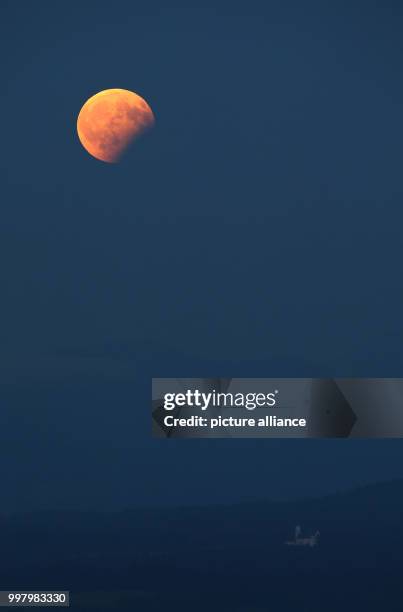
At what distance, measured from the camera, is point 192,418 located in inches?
952

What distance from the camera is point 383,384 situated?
24250 millimetres

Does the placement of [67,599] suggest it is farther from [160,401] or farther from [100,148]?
[100,148]

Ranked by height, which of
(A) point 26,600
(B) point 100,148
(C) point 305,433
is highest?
(B) point 100,148

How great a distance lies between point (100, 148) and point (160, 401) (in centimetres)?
327

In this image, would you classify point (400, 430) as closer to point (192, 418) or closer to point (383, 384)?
point (383, 384)

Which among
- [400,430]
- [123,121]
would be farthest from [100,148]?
[400,430]

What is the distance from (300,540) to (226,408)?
193 centimetres

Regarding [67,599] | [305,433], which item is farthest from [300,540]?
[67,599]

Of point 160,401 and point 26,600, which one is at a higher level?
point 160,401

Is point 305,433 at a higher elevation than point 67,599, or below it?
higher

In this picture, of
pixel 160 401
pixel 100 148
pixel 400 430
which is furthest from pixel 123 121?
pixel 400 430

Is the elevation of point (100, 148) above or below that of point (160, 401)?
above

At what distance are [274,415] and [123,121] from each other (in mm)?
4087

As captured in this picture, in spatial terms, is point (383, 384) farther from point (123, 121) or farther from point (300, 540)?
point (123, 121)
